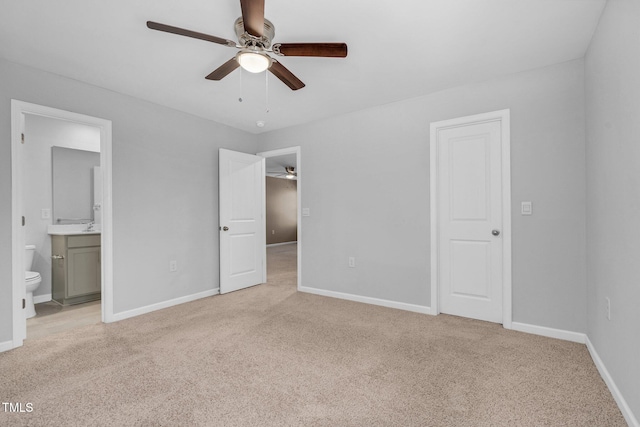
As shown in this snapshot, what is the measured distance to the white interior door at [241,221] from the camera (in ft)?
13.5

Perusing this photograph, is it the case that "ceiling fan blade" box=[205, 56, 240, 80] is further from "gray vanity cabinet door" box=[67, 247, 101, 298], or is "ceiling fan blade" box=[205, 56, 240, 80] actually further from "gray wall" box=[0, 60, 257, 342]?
"gray vanity cabinet door" box=[67, 247, 101, 298]

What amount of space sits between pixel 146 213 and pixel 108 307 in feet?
3.32

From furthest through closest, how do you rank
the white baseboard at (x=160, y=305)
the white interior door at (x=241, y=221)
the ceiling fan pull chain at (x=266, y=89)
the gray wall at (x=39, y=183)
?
1. the white interior door at (x=241, y=221)
2. the gray wall at (x=39, y=183)
3. the white baseboard at (x=160, y=305)
4. the ceiling fan pull chain at (x=266, y=89)

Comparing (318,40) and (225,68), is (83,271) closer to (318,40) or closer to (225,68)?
(225,68)

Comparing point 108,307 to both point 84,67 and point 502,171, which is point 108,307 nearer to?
point 84,67

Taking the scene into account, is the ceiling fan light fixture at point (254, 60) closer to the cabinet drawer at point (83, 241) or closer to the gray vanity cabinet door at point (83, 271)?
the cabinet drawer at point (83, 241)

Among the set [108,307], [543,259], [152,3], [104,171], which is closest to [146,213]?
[104,171]

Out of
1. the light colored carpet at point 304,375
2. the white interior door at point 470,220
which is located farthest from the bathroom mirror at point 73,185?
the white interior door at point 470,220

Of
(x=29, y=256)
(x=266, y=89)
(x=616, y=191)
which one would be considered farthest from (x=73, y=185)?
(x=616, y=191)

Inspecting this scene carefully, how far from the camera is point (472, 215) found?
3.07 m

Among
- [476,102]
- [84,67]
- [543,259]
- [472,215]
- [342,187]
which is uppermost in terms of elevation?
[84,67]

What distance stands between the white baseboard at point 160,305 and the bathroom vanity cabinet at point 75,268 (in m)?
1.03

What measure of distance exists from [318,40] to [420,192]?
1.84 m

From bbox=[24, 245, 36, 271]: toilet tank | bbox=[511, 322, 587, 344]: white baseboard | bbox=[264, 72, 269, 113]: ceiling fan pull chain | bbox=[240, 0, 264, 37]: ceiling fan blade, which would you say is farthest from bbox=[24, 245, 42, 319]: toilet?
bbox=[511, 322, 587, 344]: white baseboard
